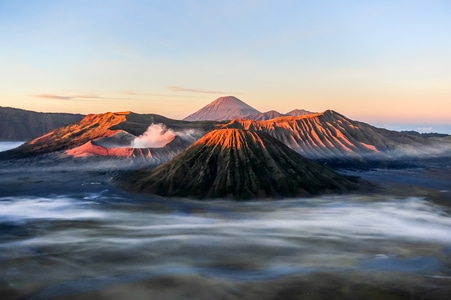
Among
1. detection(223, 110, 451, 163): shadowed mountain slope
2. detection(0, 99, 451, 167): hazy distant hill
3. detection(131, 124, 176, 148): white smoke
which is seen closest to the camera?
detection(0, 99, 451, 167): hazy distant hill

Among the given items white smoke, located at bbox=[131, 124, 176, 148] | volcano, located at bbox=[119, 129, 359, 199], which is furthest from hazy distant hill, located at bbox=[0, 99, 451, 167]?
volcano, located at bbox=[119, 129, 359, 199]

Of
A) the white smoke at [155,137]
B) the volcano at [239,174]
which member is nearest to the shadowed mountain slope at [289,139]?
the white smoke at [155,137]

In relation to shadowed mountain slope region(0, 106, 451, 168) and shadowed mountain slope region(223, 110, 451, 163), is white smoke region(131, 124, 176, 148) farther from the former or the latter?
shadowed mountain slope region(223, 110, 451, 163)

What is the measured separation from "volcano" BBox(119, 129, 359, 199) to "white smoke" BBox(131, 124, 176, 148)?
162 ft

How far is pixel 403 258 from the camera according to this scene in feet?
127

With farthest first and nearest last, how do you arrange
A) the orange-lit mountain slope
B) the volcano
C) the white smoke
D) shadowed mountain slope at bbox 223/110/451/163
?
shadowed mountain slope at bbox 223/110/451/163, the white smoke, the orange-lit mountain slope, the volcano

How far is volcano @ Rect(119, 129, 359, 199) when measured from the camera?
258ft

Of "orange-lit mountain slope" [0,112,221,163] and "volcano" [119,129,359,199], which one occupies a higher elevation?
"orange-lit mountain slope" [0,112,221,163]

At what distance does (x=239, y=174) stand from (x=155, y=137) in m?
75.1

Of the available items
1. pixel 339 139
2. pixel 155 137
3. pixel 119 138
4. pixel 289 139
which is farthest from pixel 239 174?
pixel 339 139

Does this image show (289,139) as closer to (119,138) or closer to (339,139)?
(339,139)

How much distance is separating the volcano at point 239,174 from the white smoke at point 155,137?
49.4m

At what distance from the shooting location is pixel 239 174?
270 ft

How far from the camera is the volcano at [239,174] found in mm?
78750
